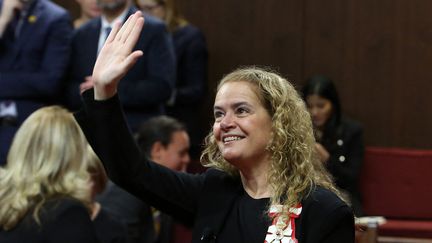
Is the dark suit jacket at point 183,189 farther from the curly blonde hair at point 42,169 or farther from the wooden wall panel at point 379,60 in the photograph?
the wooden wall panel at point 379,60

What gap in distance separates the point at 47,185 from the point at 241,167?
3.06 feet

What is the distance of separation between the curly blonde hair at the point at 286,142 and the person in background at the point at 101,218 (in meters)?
1.11

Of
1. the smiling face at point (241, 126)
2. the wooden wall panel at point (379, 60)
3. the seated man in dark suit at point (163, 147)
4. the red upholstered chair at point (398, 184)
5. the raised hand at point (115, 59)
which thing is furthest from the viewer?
the wooden wall panel at point (379, 60)

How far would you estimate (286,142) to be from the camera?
2578 mm

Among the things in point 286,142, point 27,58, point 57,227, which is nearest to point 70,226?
point 57,227

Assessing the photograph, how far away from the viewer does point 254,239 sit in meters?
2.46

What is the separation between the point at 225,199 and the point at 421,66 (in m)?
3.69

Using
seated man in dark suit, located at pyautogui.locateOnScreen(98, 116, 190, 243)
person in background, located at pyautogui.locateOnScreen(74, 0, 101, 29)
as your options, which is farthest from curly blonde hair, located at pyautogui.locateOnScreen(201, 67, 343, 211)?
person in background, located at pyautogui.locateOnScreen(74, 0, 101, 29)

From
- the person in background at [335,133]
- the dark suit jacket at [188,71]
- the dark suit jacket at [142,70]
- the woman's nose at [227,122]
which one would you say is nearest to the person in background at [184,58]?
the dark suit jacket at [188,71]

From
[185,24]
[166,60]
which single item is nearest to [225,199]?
[166,60]

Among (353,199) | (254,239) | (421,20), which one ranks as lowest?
(353,199)

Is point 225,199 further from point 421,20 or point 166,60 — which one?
point 421,20

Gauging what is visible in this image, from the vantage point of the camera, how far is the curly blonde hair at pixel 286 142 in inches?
Result: 99.0

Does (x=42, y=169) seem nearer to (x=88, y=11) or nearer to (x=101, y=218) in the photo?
(x=101, y=218)
